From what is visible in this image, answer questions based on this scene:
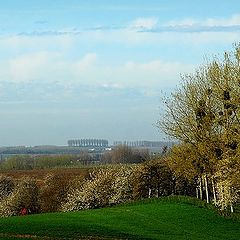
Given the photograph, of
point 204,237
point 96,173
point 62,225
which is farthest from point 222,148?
point 96,173

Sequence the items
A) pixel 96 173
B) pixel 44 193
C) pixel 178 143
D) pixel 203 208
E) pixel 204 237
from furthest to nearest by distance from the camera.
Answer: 1. pixel 96 173
2. pixel 44 193
3. pixel 178 143
4. pixel 203 208
5. pixel 204 237

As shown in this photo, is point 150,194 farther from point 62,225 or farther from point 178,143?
point 62,225

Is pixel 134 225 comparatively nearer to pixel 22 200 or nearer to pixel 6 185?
pixel 22 200

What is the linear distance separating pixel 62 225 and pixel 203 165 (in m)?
22.9

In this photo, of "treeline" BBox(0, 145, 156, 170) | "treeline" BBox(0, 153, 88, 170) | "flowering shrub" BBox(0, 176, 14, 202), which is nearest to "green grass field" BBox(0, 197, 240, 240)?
"flowering shrub" BBox(0, 176, 14, 202)

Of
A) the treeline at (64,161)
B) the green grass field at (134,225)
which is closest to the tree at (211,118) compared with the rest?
the green grass field at (134,225)

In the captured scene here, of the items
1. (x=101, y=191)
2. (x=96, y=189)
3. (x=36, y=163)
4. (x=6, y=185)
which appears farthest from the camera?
(x=36, y=163)

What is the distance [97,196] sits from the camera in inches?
2532

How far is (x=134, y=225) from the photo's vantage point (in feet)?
125

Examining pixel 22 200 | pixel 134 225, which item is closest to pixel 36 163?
pixel 22 200

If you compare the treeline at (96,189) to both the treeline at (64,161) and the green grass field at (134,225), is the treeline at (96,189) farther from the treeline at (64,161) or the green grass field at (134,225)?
the treeline at (64,161)

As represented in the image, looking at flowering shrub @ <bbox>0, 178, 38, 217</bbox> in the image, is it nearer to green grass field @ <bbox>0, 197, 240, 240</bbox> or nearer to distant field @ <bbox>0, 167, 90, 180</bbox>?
distant field @ <bbox>0, 167, 90, 180</bbox>

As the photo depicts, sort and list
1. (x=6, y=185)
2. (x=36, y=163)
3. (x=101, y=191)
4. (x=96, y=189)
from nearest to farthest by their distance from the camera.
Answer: (x=96, y=189), (x=101, y=191), (x=6, y=185), (x=36, y=163)

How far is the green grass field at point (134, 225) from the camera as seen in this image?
99.3 ft
